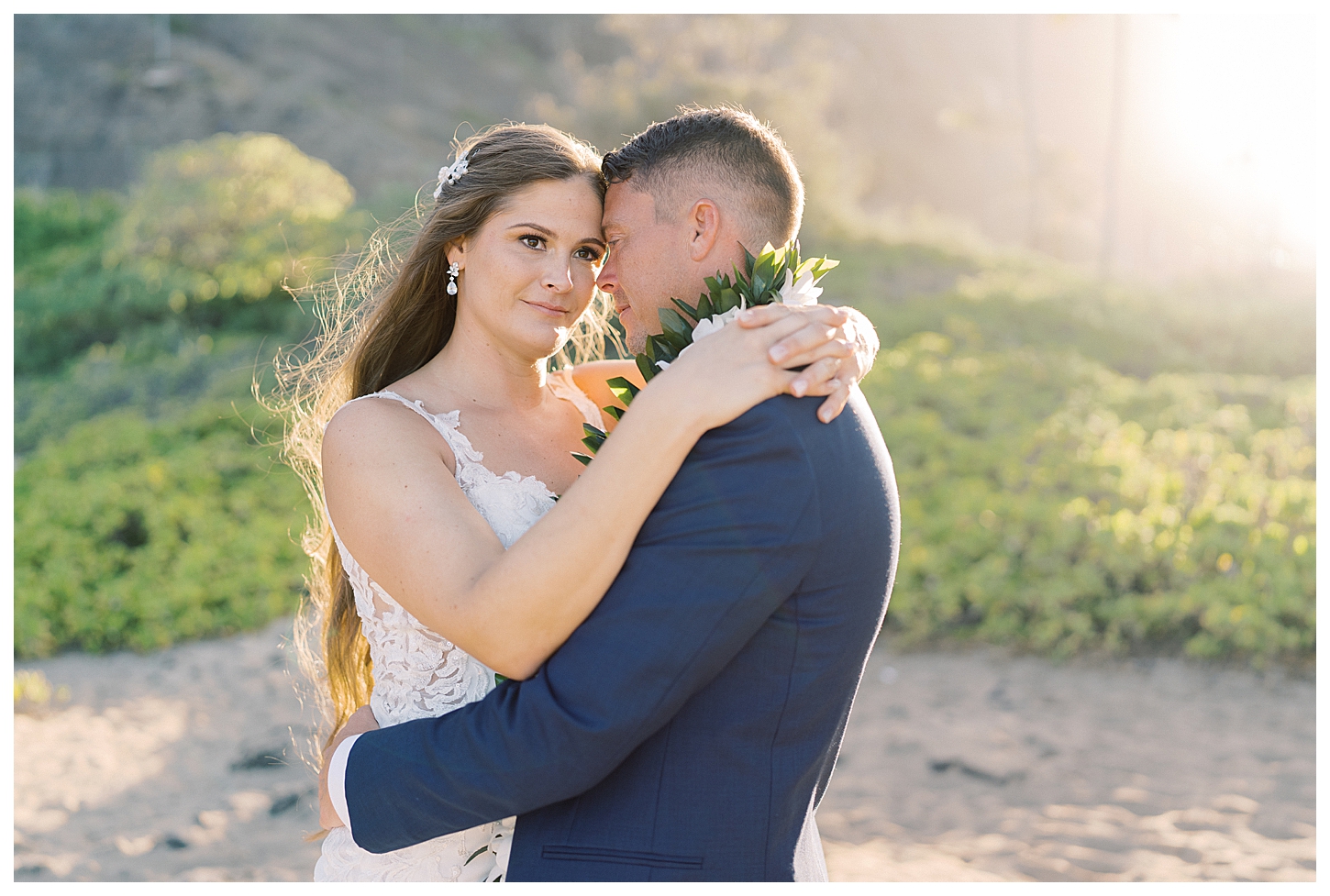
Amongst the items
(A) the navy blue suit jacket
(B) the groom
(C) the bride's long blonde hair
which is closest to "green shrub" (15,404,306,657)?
(C) the bride's long blonde hair

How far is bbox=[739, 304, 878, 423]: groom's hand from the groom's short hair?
1.33 ft

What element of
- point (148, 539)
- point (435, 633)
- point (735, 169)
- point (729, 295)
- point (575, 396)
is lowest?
→ point (148, 539)

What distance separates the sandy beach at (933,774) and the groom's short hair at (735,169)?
3.24 metres

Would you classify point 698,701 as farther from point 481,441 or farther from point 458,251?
point 458,251

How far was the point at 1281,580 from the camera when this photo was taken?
20.1ft

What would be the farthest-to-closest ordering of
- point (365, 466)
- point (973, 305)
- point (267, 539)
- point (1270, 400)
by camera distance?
point (973, 305), point (1270, 400), point (267, 539), point (365, 466)

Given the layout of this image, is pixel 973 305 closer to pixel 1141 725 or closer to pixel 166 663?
pixel 1141 725

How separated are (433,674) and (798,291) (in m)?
1.26

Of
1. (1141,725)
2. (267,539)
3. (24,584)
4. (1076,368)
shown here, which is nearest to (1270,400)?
(1076,368)

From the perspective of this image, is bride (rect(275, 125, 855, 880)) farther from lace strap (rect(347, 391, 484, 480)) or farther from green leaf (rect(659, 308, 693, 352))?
green leaf (rect(659, 308, 693, 352))

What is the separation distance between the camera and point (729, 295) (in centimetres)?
208

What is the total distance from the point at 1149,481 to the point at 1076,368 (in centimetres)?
355

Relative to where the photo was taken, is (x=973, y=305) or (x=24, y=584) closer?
(x=24, y=584)

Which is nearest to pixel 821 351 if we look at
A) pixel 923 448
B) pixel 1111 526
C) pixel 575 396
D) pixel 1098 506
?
pixel 575 396
